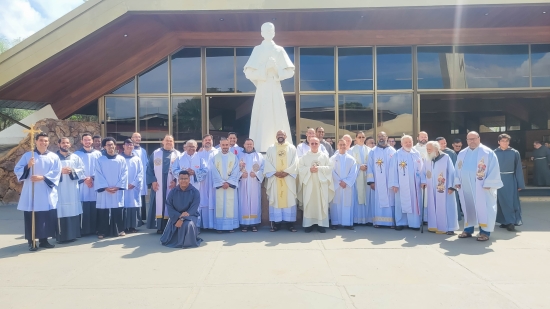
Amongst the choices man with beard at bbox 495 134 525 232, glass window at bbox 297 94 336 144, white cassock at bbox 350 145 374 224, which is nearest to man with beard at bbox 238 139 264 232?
white cassock at bbox 350 145 374 224

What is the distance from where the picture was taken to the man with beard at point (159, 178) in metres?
7.57

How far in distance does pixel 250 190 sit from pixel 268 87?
2213 mm

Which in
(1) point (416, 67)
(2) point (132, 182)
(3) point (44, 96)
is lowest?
(2) point (132, 182)

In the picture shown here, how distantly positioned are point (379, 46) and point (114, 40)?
796 cm

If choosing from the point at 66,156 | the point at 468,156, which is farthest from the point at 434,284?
the point at 66,156

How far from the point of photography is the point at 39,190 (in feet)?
20.6

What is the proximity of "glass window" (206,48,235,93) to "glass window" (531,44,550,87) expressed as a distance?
9.63 m

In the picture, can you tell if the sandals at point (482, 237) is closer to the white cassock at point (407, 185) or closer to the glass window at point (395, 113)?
the white cassock at point (407, 185)

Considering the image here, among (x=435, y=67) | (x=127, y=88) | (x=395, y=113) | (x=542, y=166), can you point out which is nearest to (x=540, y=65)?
(x=435, y=67)

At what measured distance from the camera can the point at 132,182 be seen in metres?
7.49

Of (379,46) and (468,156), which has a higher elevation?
(379,46)

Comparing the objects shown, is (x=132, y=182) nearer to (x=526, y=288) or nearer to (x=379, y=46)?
(x=526, y=288)

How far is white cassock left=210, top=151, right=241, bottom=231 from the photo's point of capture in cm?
726

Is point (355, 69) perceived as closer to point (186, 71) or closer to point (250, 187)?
point (186, 71)
